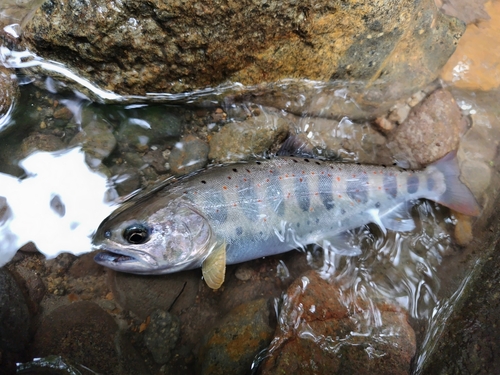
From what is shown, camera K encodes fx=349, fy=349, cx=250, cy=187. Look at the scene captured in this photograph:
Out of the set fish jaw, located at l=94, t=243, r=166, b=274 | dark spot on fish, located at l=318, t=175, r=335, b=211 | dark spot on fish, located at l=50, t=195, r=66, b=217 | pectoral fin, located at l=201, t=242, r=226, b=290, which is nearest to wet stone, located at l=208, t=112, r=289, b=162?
dark spot on fish, located at l=318, t=175, r=335, b=211

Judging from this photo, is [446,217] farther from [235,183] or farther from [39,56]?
[39,56]

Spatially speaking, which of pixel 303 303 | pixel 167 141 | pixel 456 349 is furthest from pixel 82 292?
pixel 456 349

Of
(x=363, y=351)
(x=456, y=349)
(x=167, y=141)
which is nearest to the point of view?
(x=456, y=349)

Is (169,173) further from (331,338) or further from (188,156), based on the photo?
(331,338)

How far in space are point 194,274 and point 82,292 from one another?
994 mm

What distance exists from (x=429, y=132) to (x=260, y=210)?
207cm

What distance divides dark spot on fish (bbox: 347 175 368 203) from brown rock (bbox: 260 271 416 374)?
854mm

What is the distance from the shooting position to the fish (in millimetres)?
2830

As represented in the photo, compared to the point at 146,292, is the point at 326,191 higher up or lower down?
higher up

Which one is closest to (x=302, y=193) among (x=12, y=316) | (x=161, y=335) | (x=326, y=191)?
(x=326, y=191)

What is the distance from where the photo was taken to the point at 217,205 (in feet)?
9.82

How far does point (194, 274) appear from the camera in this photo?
330 cm

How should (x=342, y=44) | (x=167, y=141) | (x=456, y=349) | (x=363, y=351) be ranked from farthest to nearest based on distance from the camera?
1. (x=167, y=141)
2. (x=342, y=44)
3. (x=363, y=351)
4. (x=456, y=349)

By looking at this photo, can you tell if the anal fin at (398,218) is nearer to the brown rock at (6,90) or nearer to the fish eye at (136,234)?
the fish eye at (136,234)
